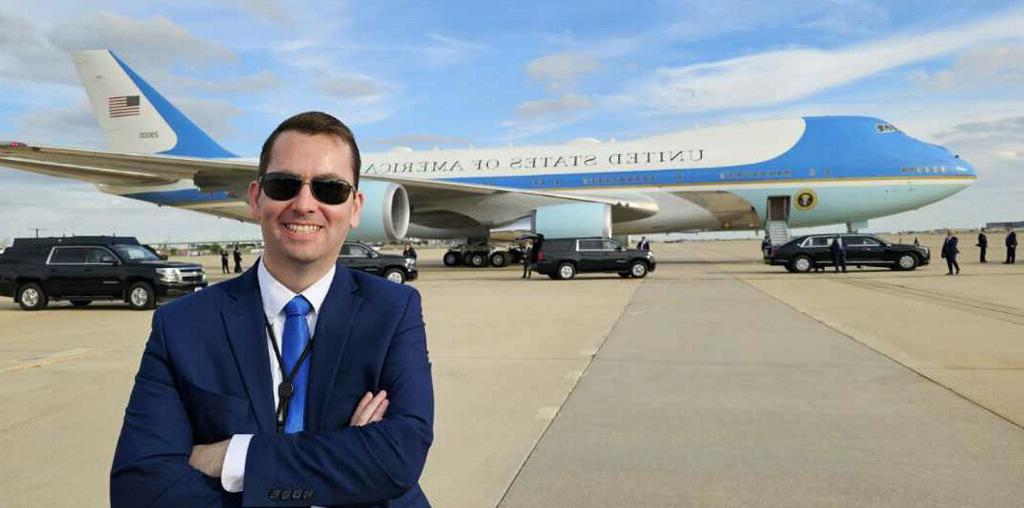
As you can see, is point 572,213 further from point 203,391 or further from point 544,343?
point 203,391

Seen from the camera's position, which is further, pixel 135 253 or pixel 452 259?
pixel 452 259

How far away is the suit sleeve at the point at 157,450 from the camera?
158cm

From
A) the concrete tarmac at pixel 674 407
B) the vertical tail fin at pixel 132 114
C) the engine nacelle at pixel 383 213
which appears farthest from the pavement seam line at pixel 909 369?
the vertical tail fin at pixel 132 114

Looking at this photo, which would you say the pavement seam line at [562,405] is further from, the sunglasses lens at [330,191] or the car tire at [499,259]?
the car tire at [499,259]

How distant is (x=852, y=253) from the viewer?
2156 centimetres

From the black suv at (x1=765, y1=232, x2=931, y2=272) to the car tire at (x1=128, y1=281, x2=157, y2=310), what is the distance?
17114 millimetres

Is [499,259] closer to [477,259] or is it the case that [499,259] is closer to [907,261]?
[477,259]

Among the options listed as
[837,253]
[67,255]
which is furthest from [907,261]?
[67,255]

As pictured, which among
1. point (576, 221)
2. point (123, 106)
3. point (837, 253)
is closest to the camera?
point (837, 253)

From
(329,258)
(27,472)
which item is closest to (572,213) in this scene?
(27,472)

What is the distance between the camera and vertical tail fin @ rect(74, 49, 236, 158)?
75.8ft

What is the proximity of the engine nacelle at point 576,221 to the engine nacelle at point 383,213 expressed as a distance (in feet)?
15.4

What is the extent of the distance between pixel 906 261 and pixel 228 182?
1991cm

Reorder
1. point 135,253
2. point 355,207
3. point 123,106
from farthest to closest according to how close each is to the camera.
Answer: point 123,106, point 135,253, point 355,207
